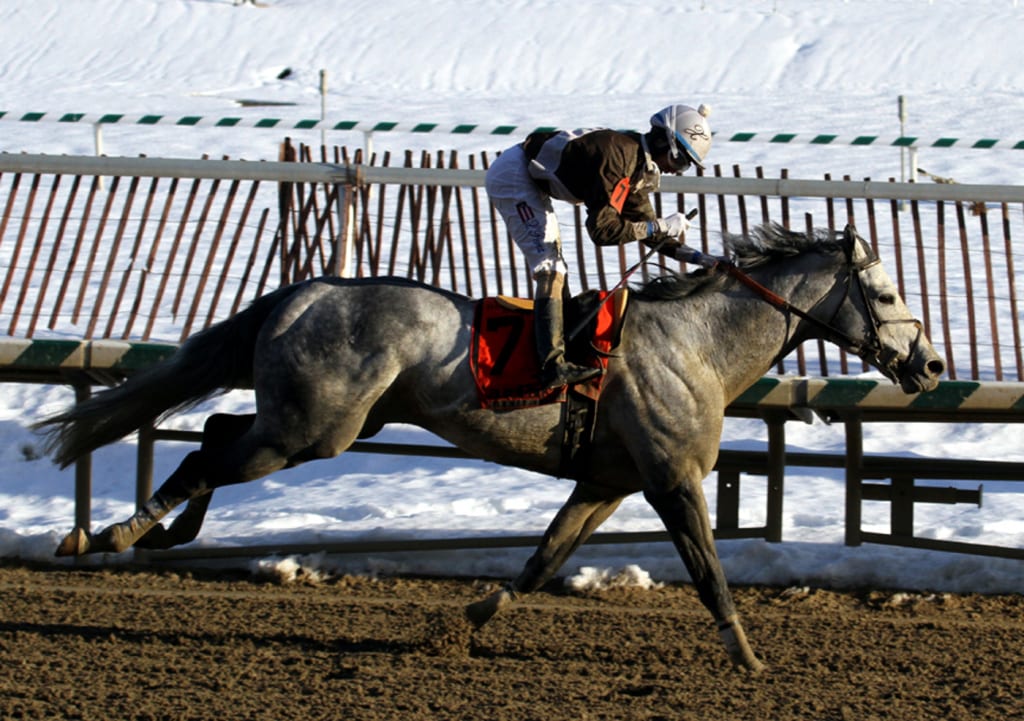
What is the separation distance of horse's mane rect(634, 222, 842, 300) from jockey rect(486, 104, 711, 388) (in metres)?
0.12

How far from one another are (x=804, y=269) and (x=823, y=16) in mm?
24307

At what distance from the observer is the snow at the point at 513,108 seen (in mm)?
7164

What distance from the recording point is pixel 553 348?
5230mm

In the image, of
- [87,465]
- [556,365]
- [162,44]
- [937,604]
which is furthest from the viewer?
[162,44]

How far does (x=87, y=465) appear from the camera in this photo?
7125 mm

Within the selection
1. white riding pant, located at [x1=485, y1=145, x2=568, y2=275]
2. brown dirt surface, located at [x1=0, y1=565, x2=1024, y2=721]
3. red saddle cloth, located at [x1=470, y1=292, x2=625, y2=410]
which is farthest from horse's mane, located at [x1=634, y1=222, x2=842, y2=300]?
brown dirt surface, located at [x1=0, y1=565, x2=1024, y2=721]

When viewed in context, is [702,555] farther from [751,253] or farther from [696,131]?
[696,131]

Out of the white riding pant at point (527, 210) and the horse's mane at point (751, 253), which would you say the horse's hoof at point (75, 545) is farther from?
the horse's mane at point (751, 253)

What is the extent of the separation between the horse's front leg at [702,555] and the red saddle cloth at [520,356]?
481 mm

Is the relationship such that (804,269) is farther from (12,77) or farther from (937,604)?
(12,77)

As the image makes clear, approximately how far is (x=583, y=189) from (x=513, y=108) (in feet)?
54.1

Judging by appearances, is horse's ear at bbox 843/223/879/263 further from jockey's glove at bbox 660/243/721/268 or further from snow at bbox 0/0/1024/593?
snow at bbox 0/0/1024/593

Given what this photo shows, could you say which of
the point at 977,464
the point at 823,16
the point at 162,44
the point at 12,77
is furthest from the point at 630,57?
the point at 977,464

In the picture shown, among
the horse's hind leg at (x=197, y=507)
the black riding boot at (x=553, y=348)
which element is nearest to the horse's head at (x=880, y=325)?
the black riding boot at (x=553, y=348)
